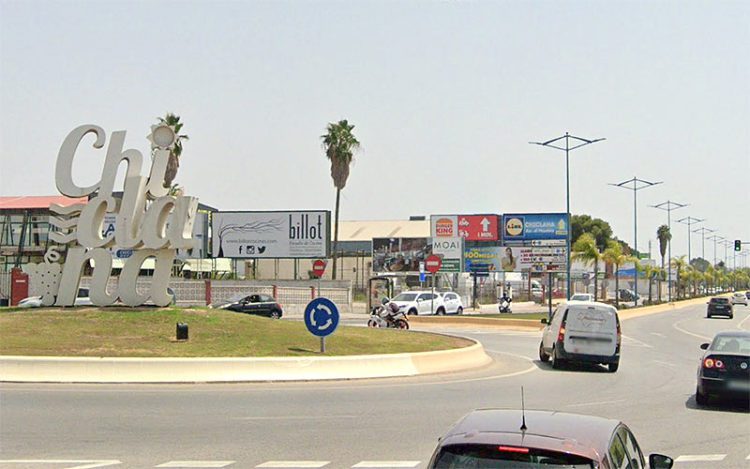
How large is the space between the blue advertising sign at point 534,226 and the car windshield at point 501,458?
77124 mm

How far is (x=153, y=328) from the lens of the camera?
23.5m

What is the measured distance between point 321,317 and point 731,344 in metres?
8.98

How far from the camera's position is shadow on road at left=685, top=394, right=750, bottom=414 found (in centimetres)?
1648

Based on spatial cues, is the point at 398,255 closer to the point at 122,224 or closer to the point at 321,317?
the point at 122,224

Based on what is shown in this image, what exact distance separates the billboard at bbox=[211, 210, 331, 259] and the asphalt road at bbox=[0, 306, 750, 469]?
44.0 meters

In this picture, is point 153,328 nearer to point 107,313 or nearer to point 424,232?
point 107,313

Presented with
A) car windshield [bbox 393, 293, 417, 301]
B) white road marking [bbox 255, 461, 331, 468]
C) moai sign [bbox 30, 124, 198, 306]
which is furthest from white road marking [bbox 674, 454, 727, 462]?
car windshield [bbox 393, 293, 417, 301]

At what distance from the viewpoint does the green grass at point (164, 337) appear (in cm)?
2116

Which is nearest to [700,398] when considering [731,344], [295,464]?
[731,344]

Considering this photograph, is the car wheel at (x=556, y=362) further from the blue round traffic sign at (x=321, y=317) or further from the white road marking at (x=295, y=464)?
the white road marking at (x=295, y=464)

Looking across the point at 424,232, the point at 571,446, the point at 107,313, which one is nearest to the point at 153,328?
the point at 107,313

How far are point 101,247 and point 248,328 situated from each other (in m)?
5.21

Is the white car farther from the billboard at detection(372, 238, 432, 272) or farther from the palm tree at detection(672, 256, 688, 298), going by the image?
the palm tree at detection(672, 256, 688, 298)

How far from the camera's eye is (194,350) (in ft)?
70.3
